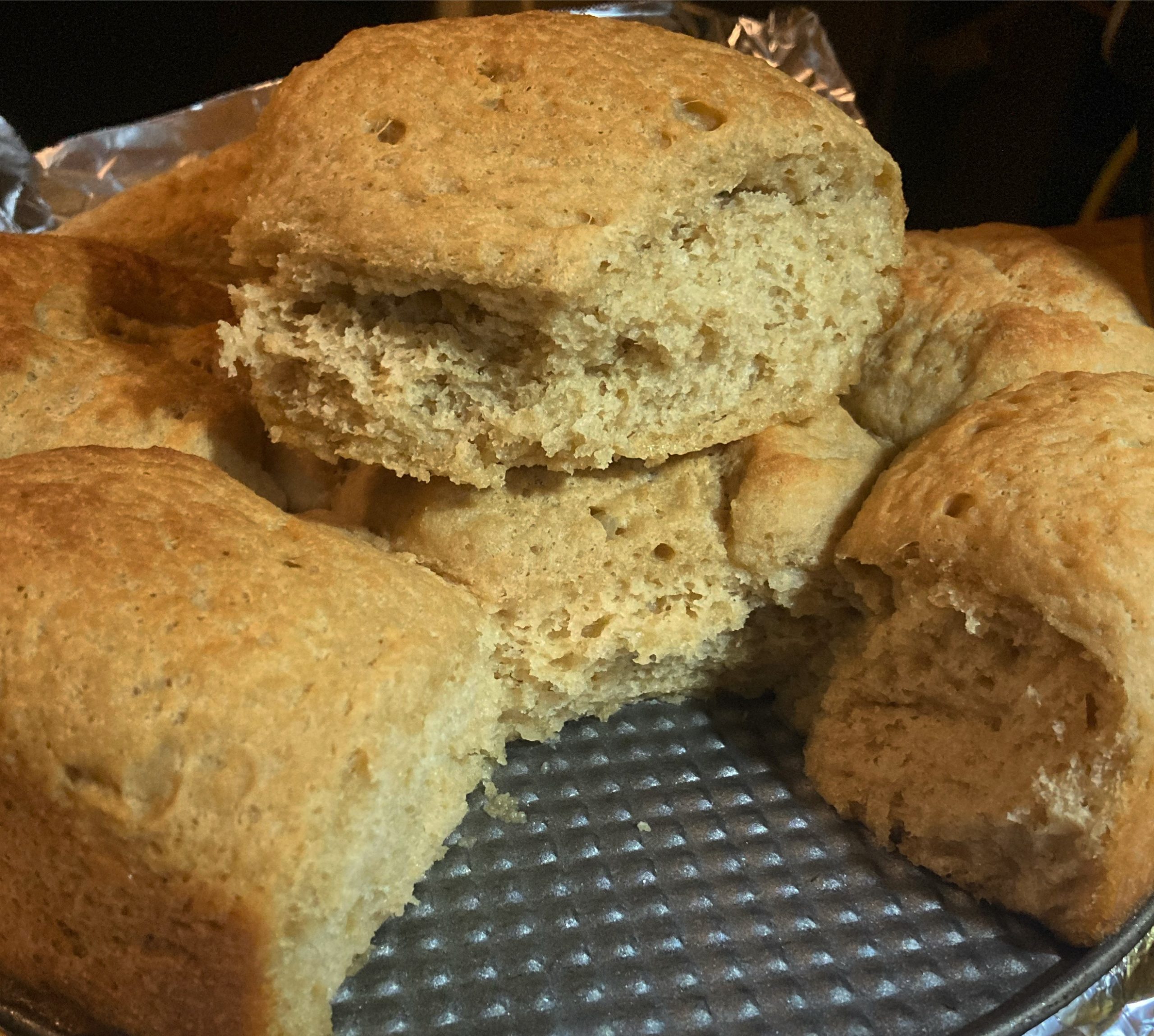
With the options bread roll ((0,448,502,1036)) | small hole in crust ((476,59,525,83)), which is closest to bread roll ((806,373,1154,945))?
bread roll ((0,448,502,1036))

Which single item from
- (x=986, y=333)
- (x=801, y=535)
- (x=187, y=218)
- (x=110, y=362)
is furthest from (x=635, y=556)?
(x=187, y=218)

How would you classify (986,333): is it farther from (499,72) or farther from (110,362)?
(110,362)

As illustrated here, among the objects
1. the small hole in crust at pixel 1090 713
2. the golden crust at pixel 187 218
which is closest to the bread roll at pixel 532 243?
the golden crust at pixel 187 218

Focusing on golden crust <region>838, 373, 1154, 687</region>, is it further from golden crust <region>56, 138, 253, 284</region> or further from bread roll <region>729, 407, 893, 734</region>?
golden crust <region>56, 138, 253, 284</region>

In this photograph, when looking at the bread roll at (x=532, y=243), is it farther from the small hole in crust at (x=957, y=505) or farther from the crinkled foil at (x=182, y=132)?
the crinkled foil at (x=182, y=132)

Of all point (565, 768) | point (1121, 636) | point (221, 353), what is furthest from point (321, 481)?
point (1121, 636)

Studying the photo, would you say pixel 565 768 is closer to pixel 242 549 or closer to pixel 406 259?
pixel 242 549
